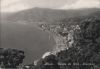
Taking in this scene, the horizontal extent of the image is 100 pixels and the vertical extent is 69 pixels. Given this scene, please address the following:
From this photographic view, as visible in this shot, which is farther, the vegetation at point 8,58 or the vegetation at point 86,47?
the vegetation at point 86,47

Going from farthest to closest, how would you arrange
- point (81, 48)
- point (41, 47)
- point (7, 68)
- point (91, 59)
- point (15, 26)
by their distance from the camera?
point (15, 26) → point (41, 47) → point (81, 48) → point (91, 59) → point (7, 68)

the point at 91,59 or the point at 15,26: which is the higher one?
the point at 15,26

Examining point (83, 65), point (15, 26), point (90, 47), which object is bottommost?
point (83, 65)

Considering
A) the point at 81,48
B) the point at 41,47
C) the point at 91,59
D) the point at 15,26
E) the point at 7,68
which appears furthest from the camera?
the point at 15,26

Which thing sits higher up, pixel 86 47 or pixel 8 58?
pixel 86 47

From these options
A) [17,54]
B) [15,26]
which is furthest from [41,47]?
[17,54]

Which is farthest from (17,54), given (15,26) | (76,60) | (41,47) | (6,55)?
(15,26)

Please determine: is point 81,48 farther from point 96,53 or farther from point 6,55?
point 6,55

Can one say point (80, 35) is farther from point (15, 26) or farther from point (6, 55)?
point (15, 26)

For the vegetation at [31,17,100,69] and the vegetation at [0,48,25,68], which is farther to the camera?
the vegetation at [31,17,100,69]

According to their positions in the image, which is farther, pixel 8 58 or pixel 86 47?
pixel 86 47

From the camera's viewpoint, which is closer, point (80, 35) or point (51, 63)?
point (51, 63)
